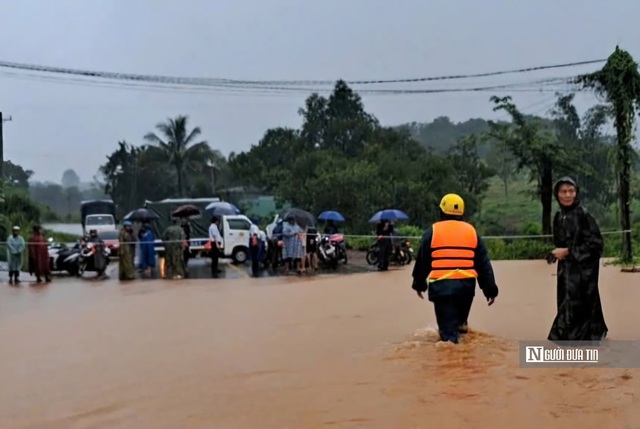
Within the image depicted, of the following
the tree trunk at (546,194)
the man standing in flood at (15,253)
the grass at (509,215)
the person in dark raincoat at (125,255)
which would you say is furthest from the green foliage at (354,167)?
the man standing in flood at (15,253)

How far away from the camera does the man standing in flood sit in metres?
20.1

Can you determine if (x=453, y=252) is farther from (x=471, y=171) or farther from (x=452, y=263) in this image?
(x=471, y=171)

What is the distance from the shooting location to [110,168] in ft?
211

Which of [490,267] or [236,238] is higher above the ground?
[236,238]

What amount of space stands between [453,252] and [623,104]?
13.1 meters

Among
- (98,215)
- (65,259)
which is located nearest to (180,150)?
(98,215)

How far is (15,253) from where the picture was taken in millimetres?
20266

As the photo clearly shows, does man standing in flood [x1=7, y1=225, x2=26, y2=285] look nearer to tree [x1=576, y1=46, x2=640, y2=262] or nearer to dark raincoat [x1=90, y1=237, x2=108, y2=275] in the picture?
dark raincoat [x1=90, y1=237, x2=108, y2=275]

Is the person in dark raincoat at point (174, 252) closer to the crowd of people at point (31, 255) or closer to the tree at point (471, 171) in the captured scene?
the crowd of people at point (31, 255)

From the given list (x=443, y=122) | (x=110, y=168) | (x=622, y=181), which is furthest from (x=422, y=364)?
(x=443, y=122)

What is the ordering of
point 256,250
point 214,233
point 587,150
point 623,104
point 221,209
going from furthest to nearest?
1. point 587,150
2. point 221,209
3. point 256,250
4. point 214,233
5. point 623,104

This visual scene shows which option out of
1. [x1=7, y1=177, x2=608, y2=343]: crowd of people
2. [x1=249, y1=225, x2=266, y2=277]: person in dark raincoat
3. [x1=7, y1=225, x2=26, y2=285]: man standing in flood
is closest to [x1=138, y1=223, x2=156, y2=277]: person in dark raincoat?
[x1=249, y1=225, x2=266, y2=277]: person in dark raincoat

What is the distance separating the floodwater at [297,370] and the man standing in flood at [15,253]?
528cm

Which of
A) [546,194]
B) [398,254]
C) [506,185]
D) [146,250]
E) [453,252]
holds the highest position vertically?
[506,185]
